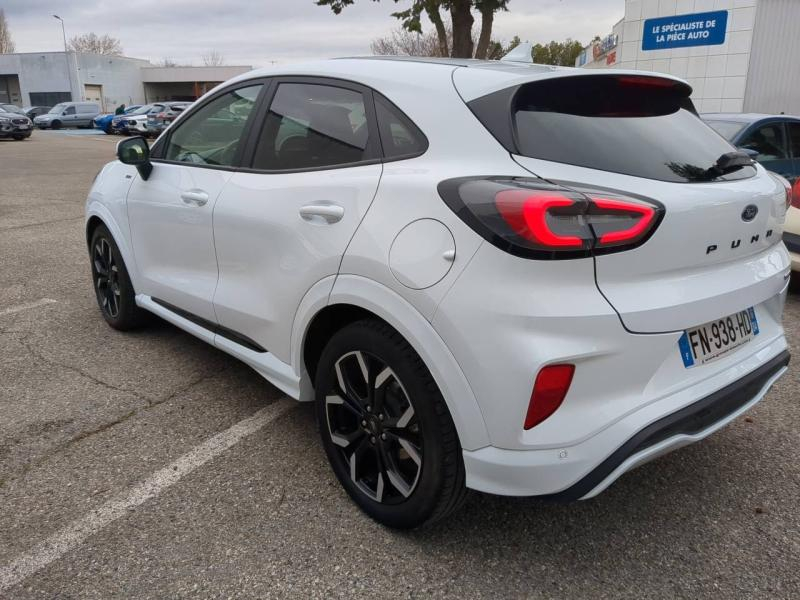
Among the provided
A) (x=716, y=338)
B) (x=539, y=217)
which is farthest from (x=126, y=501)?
(x=716, y=338)

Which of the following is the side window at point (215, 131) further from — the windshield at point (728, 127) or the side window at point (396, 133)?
the windshield at point (728, 127)

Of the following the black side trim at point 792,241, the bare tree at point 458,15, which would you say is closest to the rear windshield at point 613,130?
the black side trim at point 792,241

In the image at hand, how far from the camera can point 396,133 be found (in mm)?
2389

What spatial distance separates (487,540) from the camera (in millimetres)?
2395

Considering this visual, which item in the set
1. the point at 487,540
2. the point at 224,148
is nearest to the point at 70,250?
the point at 224,148

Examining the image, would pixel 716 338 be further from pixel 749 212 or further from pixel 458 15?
pixel 458 15

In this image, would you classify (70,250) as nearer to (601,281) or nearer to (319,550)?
(319,550)

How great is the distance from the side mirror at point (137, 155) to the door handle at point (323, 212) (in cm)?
157

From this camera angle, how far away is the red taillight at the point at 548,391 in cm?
186

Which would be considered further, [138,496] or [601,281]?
[138,496]

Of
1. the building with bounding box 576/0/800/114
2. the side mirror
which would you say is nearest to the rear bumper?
the side mirror

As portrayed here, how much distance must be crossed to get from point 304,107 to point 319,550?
5.90 feet

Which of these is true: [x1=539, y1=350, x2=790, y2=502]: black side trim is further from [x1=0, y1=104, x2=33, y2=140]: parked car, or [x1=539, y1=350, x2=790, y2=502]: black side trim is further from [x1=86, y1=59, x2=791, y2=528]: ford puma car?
[x1=0, y1=104, x2=33, y2=140]: parked car

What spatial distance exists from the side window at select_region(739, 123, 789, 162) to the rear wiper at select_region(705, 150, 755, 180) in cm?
512
